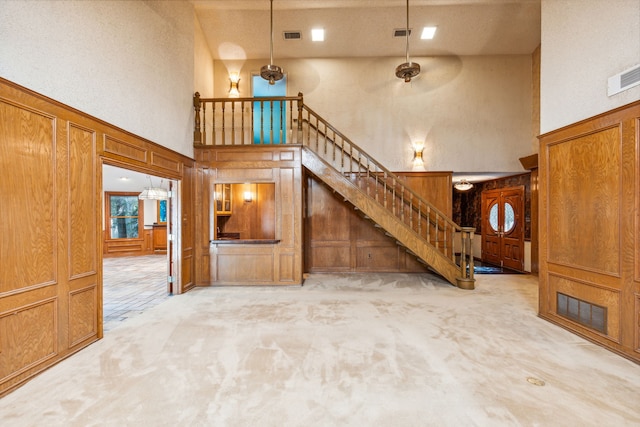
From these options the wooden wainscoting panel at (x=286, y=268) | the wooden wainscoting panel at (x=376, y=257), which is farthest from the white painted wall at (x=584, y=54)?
the wooden wainscoting panel at (x=286, y=268)

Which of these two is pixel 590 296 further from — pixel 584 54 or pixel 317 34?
pixel 317 34

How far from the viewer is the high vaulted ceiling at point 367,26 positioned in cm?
541

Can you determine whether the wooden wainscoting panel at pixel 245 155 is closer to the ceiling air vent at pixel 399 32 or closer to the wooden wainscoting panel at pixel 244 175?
the wooden wainscoting panel at pixel 244 175

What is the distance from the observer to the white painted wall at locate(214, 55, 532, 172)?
6.45 m

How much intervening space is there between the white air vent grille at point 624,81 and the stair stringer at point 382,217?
3.15 meters

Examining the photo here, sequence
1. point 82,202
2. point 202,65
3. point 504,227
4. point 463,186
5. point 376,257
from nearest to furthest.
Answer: point 82,202 < point 202,65 < point 376,257 < point 463,186 < point 504,227

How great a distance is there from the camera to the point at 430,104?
6.52m

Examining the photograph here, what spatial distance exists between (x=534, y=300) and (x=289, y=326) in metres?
4.12

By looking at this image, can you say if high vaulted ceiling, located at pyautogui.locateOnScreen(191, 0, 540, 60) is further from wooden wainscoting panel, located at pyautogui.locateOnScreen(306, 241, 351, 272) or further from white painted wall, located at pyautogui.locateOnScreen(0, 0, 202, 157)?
wooden wainscoting panel, located at pyautogui.locateOnScreen(306, 241, 351, 272)

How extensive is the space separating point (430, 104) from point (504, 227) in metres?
4.08

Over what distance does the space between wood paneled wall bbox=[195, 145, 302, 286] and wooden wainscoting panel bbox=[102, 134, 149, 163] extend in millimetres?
1475

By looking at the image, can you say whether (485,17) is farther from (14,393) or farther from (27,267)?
(14,393)

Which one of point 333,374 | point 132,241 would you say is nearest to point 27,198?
point 333,374

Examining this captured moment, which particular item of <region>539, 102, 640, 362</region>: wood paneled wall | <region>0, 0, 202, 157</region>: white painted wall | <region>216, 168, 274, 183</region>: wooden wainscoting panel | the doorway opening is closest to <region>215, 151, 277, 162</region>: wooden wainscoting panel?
<region>216, 168, 274, 183</region>: wooden wainscoting panel
